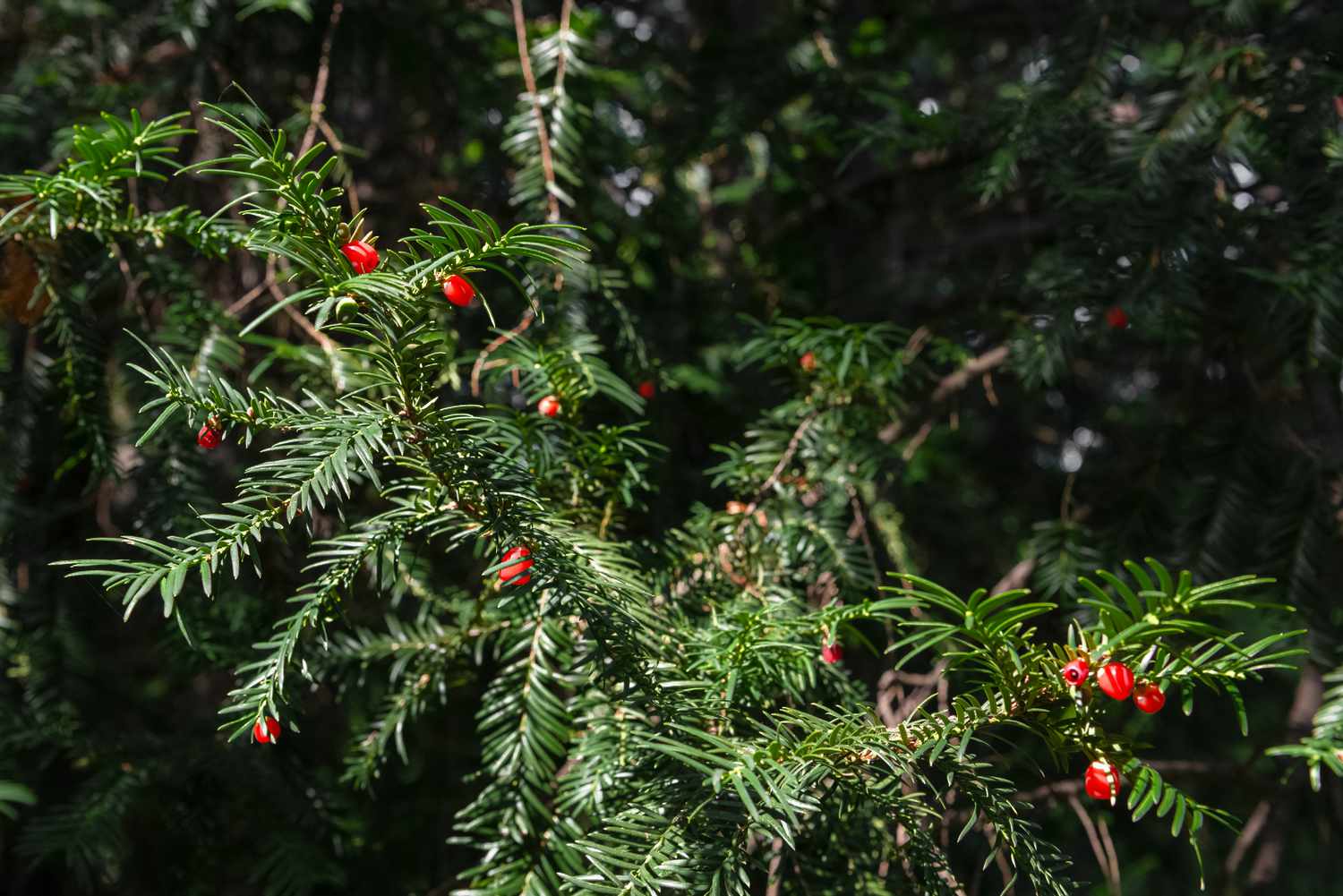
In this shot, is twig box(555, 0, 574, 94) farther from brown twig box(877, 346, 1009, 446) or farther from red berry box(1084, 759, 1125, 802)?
red berry box(1084, 759, 1125, 802)

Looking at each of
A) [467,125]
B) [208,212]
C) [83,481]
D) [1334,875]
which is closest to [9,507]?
[83,481]

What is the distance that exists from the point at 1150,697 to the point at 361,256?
60cm

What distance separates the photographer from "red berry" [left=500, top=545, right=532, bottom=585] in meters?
0.66

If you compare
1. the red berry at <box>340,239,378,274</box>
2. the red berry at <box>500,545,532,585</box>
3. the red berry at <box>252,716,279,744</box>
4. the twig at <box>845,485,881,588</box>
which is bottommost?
the twig at <box>845,485,881,588</box>

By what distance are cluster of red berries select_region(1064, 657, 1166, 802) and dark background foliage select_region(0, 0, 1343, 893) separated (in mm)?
467

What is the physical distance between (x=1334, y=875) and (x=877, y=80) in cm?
236

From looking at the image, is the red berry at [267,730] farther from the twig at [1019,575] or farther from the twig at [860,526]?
the twig at [1019,575]

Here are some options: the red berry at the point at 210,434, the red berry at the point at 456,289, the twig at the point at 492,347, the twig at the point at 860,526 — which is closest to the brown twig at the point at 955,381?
the twig at the point at 860,526

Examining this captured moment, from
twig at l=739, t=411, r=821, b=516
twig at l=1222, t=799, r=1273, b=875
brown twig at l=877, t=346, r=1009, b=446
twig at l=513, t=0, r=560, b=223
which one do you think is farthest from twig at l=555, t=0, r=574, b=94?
twig at l=1222, t=799, r=1273, b=875

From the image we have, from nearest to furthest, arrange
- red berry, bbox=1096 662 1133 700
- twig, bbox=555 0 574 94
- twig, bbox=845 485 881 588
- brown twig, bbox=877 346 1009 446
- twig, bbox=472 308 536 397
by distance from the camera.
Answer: red berry, bbox=1096 662 1133 700 < twig, bbox=472 308 536 397 < twig, bbox=845 485 881 588 < twig, bbox=555 0 574 94 < brown twig, bbox=877 346 1009 446

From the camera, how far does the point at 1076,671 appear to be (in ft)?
1.98

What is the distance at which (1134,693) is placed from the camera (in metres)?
0.64

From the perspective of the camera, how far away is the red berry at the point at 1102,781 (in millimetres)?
618

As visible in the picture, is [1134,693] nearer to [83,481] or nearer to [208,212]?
[208,212]
